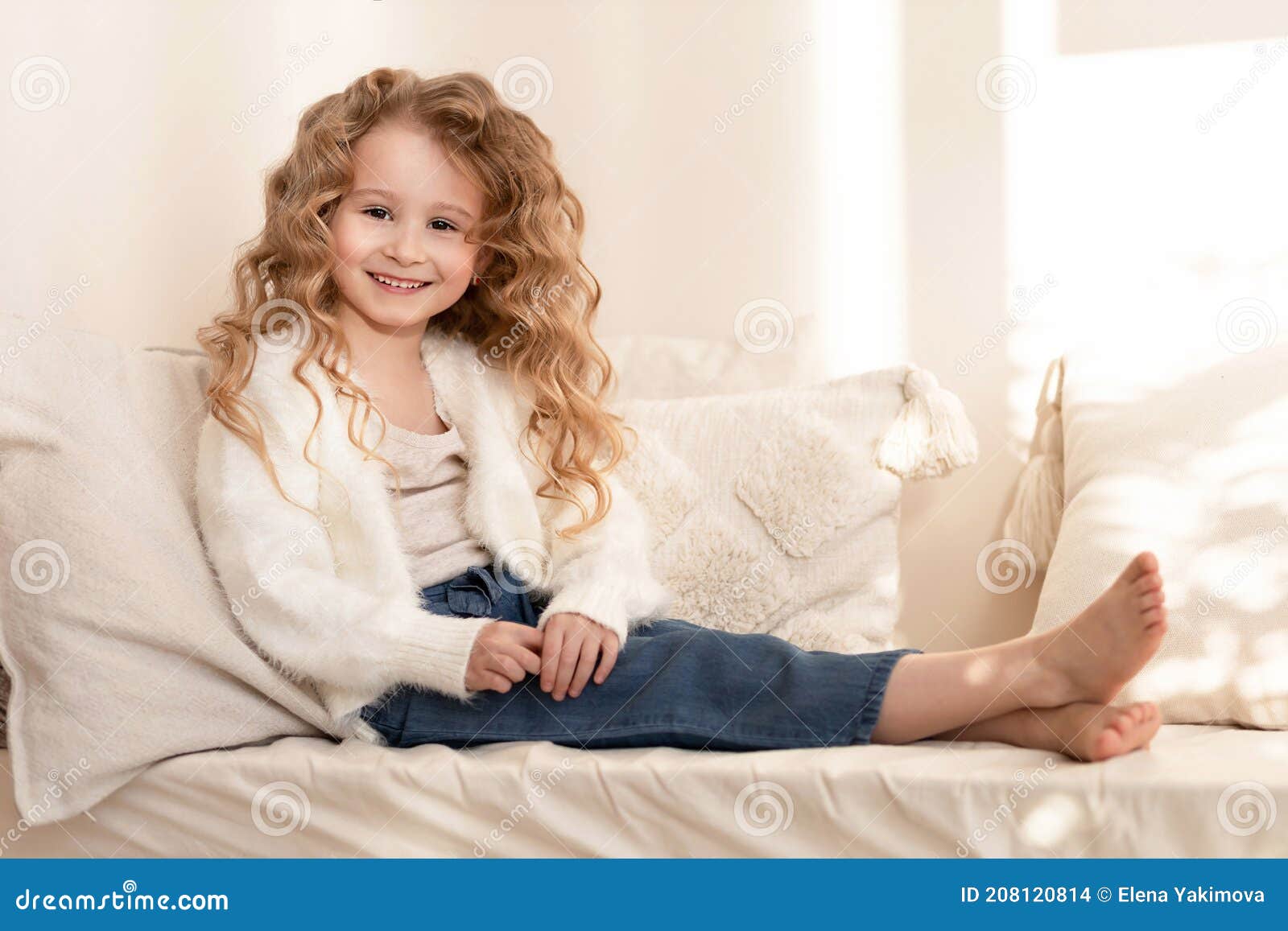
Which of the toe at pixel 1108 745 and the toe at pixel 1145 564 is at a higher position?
the toe at pixel 1145 564

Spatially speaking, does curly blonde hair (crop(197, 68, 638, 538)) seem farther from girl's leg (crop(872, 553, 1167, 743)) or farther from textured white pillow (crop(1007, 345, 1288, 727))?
textured white pillow (crop(1007, 345, 1288, 727))

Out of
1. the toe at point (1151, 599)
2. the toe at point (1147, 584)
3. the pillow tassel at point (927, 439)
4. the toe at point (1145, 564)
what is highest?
the pillow tassel at point (927, 439)

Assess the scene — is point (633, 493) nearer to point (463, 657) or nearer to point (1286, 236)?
point (463, 657)

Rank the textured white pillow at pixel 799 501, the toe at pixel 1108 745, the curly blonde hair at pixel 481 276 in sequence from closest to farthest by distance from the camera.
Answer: the toe at pixel 1108 745, the curly blonde hair at pixel 481 276, the textured white pillow at pixel 799 501

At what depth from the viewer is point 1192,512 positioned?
1370 millimetres

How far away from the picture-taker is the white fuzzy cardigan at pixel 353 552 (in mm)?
1209

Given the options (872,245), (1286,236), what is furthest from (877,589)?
(1286,236)

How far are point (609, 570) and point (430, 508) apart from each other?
0.79 ft

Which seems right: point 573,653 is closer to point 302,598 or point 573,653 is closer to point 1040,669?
point 302,598

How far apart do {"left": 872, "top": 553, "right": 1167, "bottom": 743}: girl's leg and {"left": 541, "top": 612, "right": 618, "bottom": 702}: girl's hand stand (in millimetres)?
291

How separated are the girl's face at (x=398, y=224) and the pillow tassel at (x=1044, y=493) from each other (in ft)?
2.89

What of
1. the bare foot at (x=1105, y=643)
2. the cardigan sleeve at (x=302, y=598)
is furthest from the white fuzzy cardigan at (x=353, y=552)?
the bare foot at (x=1105, y=643)

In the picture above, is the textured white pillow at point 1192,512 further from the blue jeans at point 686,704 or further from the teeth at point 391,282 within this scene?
the teeth at point 391,282

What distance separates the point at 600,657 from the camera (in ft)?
4.12
